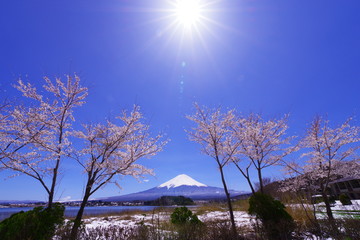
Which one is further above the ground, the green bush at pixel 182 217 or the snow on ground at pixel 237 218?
the green bush at pixel 182 217

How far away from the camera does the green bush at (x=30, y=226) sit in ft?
15.3

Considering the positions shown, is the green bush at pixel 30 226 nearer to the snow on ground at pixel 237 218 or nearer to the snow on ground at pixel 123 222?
the snow on ground at pixel 123 222

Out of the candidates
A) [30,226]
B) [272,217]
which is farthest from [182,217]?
[30,226]

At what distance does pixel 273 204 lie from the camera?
7.13m

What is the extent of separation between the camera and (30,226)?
483cm

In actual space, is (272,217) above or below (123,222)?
above

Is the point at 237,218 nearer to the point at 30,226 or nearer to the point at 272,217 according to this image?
the point at 272,217

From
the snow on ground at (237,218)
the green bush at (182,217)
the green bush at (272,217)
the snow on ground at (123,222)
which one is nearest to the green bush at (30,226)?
the green bush at (182,217)

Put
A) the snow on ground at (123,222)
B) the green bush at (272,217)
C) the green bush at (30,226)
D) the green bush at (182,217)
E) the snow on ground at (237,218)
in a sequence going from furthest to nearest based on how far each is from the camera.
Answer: the snow on ground at (123,222), the snow on ground at (237,218), the green bush at (182,217), the green bush at (272,217), the green bush at (30,226)

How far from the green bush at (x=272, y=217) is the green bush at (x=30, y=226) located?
21.0 ft

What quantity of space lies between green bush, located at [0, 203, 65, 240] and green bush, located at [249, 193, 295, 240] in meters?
6.41

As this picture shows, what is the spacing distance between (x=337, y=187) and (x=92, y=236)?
156 feet

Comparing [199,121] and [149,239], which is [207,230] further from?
[199,121]

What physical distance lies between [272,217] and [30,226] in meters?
7.63
